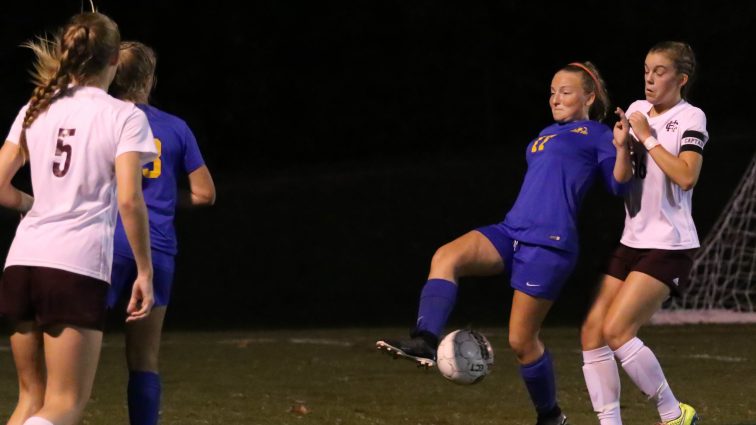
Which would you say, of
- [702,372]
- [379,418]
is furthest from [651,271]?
[702,372]

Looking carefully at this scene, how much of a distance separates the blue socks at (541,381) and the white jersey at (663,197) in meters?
0.67

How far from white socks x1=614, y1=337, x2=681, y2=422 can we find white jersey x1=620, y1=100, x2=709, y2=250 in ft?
1.53

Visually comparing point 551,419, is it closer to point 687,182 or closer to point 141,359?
point 687,182

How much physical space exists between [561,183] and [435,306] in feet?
2.61

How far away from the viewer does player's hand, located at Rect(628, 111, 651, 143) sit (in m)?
6.42

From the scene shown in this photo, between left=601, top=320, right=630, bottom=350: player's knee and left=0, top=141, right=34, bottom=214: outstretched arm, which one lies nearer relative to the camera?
left=0, top=141, right=34, bottom=214: outstretched arm

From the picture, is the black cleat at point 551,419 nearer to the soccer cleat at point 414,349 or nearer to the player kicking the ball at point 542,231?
the player kicking the ball at point 542,231

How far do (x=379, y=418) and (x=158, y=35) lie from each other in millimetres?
16796

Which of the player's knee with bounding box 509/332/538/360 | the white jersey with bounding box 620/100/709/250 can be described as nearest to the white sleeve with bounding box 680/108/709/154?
the white jersey with bounding box 620/100/709/250

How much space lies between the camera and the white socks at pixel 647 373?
6.54 metres

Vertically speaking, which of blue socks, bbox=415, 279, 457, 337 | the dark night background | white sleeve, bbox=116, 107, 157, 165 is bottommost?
the dark night background

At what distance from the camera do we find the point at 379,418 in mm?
7922

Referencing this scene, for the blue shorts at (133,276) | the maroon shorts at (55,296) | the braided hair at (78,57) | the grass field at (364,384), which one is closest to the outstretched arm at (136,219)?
the maroon shorts at (55,296)

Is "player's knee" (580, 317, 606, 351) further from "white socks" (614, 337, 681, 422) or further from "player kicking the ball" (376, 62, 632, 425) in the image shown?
"player kicking the ball" (376, 62, 632, 425)
